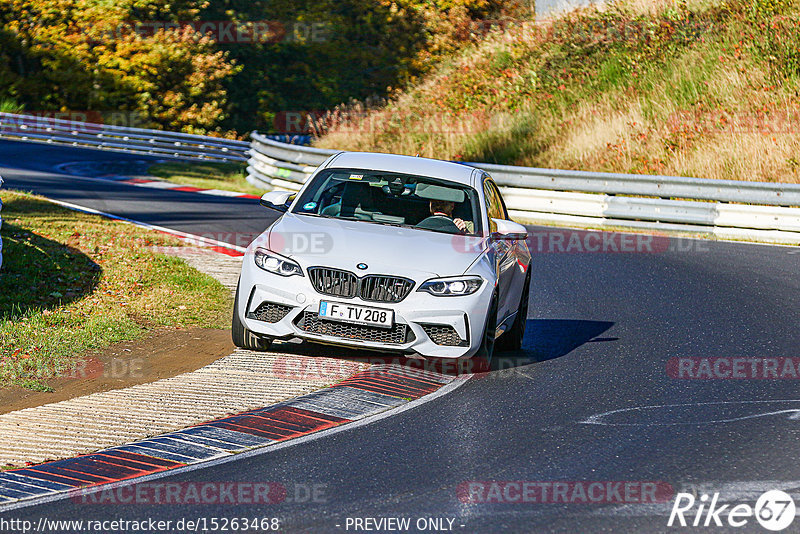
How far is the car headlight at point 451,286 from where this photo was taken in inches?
342

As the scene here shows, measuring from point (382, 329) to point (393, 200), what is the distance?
1843mm

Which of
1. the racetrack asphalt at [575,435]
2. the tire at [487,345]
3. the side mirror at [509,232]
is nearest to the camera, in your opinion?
the racetrack asphalt at [575,435]

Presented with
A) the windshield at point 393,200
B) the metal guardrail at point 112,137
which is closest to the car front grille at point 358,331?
the windshield at point 393,200

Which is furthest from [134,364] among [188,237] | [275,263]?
[188,237]

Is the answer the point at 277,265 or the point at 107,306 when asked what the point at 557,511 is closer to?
the point at 277,265

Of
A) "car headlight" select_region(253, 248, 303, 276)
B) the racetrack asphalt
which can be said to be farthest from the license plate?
the racetrack asphalt

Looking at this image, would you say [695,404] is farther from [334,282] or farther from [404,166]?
[404,166]

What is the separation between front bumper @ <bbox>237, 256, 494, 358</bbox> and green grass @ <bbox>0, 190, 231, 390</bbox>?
5.53 feet

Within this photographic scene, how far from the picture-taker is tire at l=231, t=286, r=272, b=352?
9.09 meters

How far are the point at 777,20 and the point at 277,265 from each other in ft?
84.9

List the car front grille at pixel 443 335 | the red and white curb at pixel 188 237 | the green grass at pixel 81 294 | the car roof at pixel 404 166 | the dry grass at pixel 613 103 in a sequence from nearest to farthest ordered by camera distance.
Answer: the car front grille at pixel 443 335, the green grass at pixel 81 294, the car roof at pixel 404 166, the red and white curb at pixel 188 237, the dry grass at pixel 613 103

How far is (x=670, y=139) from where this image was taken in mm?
26688

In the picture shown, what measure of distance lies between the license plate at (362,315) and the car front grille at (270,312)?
387mm

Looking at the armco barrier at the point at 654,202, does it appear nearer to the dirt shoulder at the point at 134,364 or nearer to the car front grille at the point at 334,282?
the dirt shoulder at the point at 134,364
